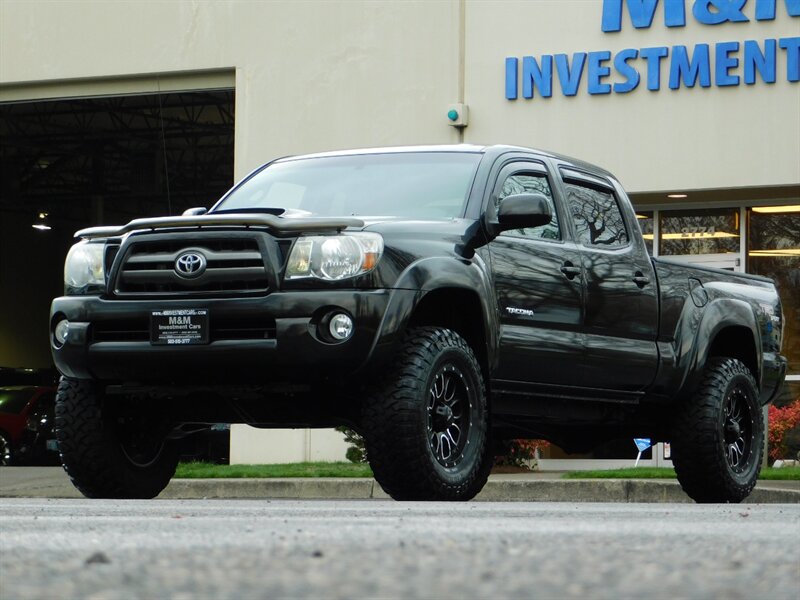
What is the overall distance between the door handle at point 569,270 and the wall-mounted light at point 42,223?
38.1 meters

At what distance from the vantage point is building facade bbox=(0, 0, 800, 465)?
1797 centimetres

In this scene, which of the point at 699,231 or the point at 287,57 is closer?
the point at 699,231

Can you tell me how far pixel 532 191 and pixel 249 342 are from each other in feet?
7.69

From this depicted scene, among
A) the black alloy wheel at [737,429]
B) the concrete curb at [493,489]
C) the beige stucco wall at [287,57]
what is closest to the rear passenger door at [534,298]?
the black alloy wheel at [737,429]

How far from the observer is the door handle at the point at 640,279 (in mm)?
9297

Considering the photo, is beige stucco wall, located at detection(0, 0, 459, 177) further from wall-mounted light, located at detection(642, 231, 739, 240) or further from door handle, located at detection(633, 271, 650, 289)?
door handle, located at detection(633, 271, 650, 289)

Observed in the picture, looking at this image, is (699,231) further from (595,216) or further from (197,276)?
(197,276)

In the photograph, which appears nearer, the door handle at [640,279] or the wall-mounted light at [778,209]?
the door handle at [640,279]

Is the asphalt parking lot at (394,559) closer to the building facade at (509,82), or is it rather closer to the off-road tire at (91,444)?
the off-road tire at (91,444)

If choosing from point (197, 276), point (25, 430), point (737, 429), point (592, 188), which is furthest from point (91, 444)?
point (25, 430)

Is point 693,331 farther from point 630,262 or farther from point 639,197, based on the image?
point 639,197

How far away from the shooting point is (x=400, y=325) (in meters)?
7.30

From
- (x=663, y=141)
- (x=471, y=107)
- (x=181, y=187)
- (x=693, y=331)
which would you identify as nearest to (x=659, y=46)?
(x=663, y=141)

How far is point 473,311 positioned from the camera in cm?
791
